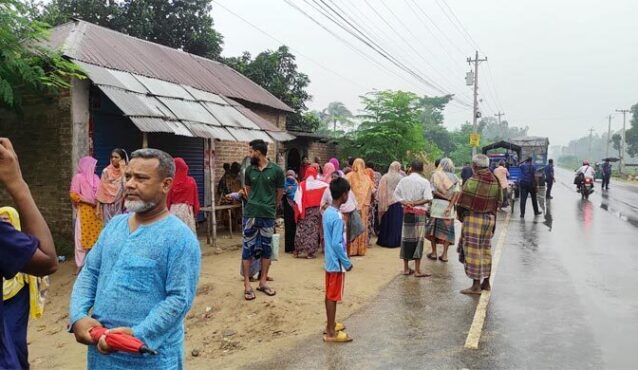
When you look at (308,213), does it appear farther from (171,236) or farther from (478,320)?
(171,236)

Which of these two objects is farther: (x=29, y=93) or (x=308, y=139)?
(x=308, y=139)

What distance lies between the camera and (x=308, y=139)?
17.8 m

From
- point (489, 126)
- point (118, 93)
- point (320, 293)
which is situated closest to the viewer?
point (320, 293)

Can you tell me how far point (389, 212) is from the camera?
9.84m

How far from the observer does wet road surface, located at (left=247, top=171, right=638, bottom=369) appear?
439 cm

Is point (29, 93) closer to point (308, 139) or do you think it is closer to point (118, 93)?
point (118, 93)

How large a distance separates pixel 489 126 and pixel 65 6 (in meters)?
107

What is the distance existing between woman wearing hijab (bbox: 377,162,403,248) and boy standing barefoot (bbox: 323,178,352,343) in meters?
4.81

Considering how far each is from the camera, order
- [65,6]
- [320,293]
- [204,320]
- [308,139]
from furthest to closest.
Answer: [65,6] → [308,139] → [320,293] → [204,320]

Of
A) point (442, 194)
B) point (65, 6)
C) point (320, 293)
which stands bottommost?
point (320, 293)

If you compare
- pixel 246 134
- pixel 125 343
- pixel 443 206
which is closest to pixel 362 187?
pixel 443 206

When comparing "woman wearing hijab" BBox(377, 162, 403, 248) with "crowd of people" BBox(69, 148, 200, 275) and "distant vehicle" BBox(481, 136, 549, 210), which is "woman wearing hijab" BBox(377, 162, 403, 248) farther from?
"distant vehicle" BBox(481, 136, 549, 210)

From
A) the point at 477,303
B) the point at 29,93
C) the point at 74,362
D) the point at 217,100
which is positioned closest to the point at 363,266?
the point at 477,303

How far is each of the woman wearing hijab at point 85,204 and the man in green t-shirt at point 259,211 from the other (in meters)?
2.65
